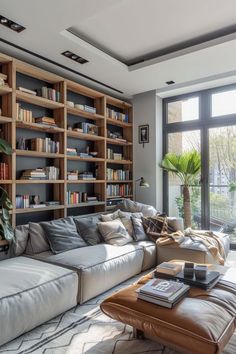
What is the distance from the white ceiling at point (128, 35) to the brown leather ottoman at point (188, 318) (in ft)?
8.29

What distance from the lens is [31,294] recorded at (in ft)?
6.75

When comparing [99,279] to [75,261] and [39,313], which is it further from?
[39,313]

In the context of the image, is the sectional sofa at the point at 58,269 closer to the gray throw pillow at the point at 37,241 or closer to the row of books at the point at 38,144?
the gray throw pillow at the point at 37,241

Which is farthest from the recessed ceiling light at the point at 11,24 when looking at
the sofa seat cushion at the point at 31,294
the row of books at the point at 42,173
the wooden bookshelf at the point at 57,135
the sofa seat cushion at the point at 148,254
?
the sofa seat cushion at the point at 148,254

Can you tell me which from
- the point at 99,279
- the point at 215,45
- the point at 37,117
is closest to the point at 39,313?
the point at 99,279

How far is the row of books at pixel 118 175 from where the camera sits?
4879 millimetres

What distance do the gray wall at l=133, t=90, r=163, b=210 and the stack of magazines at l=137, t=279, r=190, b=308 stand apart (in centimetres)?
317

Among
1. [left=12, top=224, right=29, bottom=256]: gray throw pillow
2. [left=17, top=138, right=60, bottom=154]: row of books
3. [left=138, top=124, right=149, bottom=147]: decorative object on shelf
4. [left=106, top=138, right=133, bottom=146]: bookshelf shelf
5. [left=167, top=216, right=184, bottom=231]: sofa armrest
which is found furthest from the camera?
[left=138, top=124, right=149, bottom=147]: decorative object on shelf

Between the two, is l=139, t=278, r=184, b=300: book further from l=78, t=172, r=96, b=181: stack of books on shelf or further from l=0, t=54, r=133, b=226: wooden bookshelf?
l=78, t=172, r=96, b=181: stack of books on shelf

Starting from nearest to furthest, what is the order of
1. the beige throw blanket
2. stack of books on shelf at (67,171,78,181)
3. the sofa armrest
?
the beige throw blanket < the sofa armrest < stack of books on shelf at (67,171,78,181)

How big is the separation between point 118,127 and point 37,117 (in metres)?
1.97

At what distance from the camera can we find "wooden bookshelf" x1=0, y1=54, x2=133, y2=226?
3301mm

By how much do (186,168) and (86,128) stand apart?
5.94 ft

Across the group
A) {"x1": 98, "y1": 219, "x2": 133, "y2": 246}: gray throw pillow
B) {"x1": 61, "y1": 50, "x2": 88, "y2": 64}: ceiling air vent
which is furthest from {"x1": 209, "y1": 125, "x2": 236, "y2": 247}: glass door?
{"x1": 61, "y1": 50, "x2": 88, "y2": 64}: ceiling air vent
